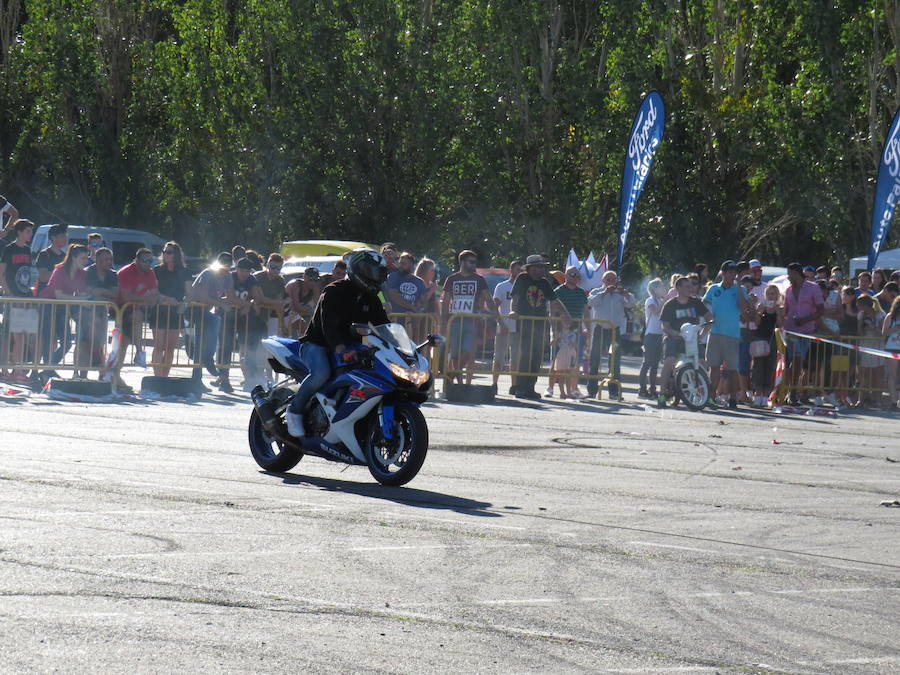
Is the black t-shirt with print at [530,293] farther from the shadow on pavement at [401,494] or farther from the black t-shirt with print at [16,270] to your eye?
the shadow on pavement at [401,494]

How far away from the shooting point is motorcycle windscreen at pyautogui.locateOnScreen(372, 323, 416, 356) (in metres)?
10.6

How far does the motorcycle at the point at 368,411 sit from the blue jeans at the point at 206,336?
850cm

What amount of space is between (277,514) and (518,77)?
34.7 m

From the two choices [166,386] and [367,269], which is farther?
[166,386]

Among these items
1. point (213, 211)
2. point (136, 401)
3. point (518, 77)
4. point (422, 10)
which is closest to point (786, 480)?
point (136, 401)

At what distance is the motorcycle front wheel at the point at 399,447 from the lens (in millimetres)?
10242

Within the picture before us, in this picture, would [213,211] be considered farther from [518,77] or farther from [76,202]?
[518,77]

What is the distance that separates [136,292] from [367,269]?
9170 millimetres

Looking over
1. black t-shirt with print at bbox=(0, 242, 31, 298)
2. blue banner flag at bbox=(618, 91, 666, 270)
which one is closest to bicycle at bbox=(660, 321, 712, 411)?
blue banner flag at bbox=(618, 91, 666, 270)

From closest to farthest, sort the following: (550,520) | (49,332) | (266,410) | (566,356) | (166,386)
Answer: (550,520), (266,410), (166,386), (49,332), (566,356)

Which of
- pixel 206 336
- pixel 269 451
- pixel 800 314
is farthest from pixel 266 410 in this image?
pixel 800 314

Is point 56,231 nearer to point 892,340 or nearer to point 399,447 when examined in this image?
point 399,447

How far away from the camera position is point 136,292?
19.1 m

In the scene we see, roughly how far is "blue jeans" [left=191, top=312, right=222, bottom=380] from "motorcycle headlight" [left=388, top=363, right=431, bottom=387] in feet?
30.8
